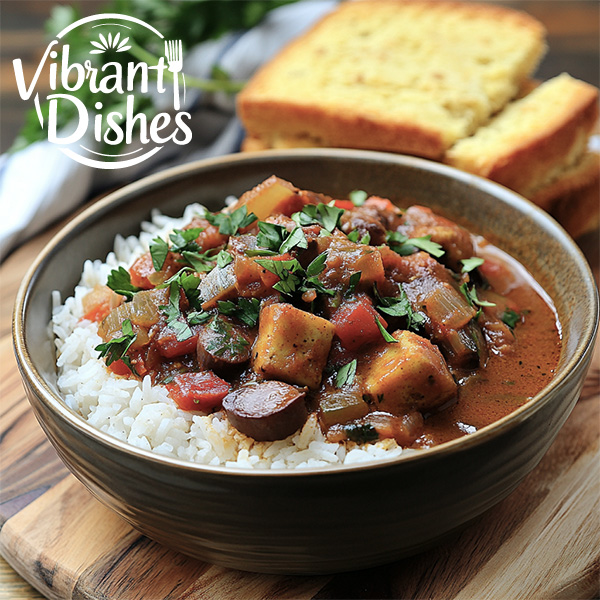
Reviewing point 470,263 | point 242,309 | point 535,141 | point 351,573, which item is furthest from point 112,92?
point 351,573

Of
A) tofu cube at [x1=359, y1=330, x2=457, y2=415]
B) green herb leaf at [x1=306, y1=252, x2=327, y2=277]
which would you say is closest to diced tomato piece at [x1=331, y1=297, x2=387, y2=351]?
tofu cube at [x1=359, y1=330, x2=457, y2=415]

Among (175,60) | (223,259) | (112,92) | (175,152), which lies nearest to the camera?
(223,259)

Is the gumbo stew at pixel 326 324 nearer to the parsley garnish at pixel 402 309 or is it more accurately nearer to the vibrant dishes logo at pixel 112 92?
the parsley garnish at pixel 402 309

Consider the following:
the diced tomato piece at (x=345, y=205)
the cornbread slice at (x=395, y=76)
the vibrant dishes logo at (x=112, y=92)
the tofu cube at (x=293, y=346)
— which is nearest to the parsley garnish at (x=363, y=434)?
the tofu cube at (x=293, y=346)

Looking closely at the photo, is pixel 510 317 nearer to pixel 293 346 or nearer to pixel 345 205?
pixel 345 205

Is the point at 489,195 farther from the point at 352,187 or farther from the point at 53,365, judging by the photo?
the point at 53,365

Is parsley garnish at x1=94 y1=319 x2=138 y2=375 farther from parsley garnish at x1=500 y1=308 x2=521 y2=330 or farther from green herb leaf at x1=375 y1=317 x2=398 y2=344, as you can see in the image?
parsley garnish at x1=500 y1=308 x2=521 y2=330
